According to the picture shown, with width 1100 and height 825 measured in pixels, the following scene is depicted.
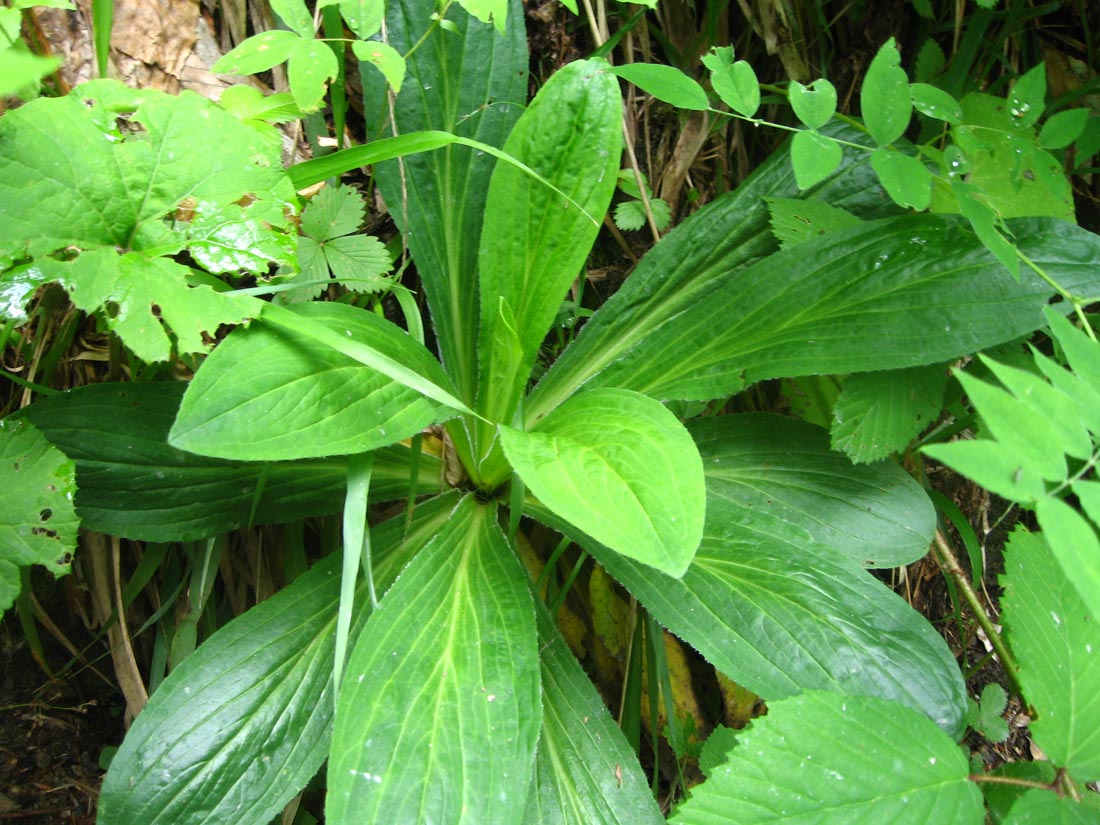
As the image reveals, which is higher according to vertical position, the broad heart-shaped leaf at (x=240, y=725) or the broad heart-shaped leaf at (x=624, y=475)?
the broad heart-shaped leaf at (x=624, y=475)

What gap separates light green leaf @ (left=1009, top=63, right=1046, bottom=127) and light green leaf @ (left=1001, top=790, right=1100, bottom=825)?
3.01 feet

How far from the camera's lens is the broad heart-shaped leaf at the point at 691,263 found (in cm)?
134

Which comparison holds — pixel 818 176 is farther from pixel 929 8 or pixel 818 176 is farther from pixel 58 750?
pixel 58 750

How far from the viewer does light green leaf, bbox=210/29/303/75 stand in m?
1.04

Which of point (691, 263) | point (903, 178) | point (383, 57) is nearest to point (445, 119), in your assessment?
point (383, 57)

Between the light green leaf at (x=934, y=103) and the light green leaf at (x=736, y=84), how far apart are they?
0.23m

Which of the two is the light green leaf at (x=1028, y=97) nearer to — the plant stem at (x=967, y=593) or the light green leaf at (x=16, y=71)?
the plant stem at (x=967, y=593)

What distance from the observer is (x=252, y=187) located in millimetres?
1014

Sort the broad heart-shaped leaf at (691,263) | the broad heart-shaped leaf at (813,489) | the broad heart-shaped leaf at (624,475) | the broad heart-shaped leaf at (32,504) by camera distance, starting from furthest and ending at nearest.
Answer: the broad heart-shaped leaf at (691,263) → the broad heart-shaped leaf at (813,489) → the broad heart-shaped leaf at (32,504) → the broad heart-shaped leaf at (624,475)

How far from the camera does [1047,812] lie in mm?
884

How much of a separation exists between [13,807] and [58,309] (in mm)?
823

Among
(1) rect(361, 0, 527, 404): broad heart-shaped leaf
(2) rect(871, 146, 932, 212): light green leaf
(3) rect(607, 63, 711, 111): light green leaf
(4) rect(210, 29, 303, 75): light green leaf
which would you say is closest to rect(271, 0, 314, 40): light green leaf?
(4) rect(210, 29, 303, 75): light green leaf

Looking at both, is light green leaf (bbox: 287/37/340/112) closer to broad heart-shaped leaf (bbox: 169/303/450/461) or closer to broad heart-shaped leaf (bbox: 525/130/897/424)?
broad heart-shaped leaf (bbox: 169/303/450/461)

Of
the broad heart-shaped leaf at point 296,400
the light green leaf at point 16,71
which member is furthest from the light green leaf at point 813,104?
the light green leaf at point 16,71
